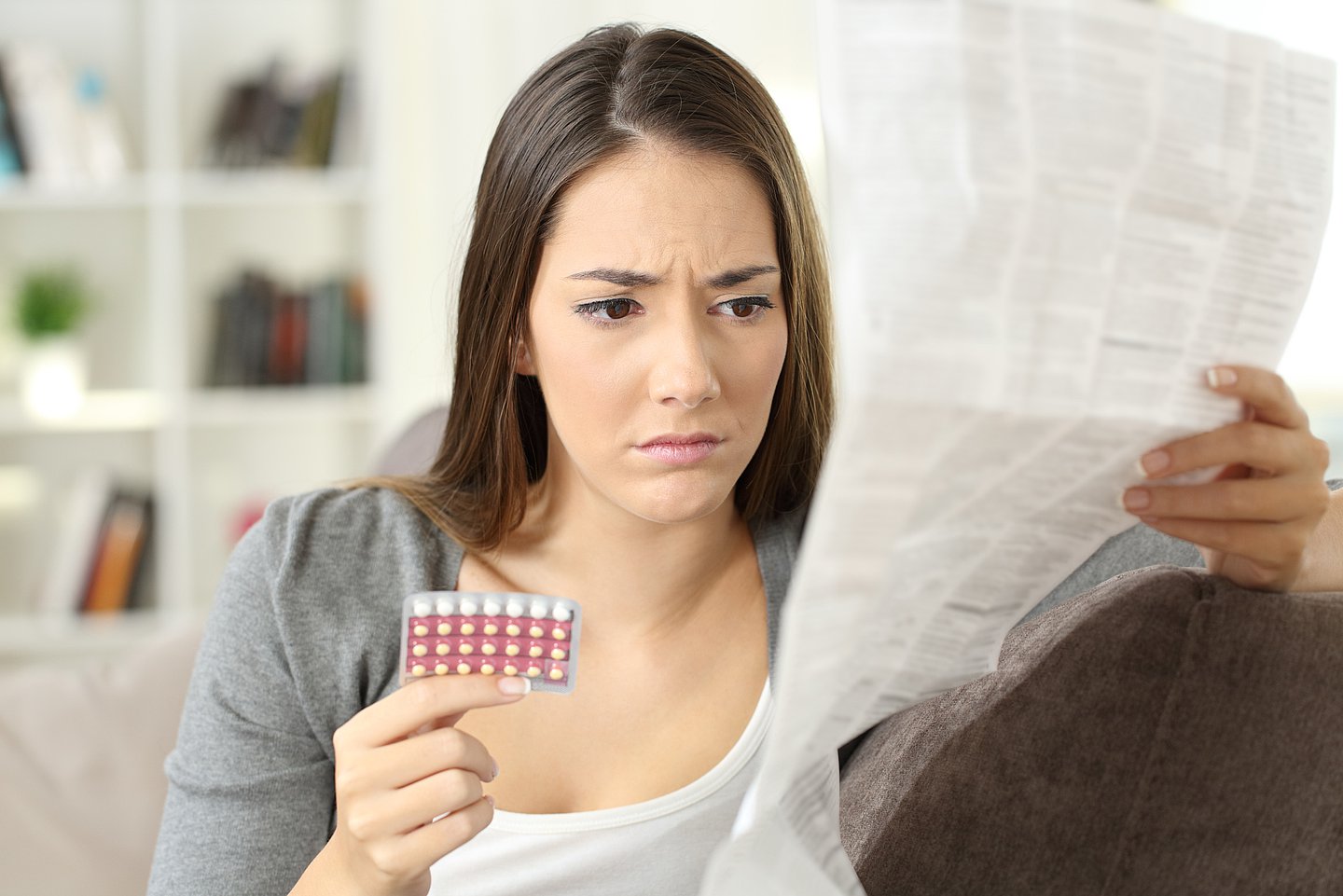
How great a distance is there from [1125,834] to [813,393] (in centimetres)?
57

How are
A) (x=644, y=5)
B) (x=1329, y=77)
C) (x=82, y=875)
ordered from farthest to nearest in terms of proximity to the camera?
1. (x=644, y=5)
2. (x=82, y=875)
3. (x=1329, y=77)

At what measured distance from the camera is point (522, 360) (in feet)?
3.82

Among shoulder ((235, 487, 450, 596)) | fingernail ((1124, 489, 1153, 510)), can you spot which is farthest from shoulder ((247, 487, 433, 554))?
fingernail ((1124, 489, 1153, 510))

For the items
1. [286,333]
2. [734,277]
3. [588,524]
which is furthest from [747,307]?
[286,333]

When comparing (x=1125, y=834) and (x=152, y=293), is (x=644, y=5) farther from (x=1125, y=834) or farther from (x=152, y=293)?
(x=1125, y=834)

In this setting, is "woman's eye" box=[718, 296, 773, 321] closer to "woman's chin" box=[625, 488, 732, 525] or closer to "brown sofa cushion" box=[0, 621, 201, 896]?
"woman's chin" box=[625, 488, 732, 525]

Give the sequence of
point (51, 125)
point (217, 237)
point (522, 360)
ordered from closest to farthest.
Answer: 1. point (522, 360)
2. point (51, 125)
3. point (217, 237)

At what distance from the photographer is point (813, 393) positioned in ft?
4.14

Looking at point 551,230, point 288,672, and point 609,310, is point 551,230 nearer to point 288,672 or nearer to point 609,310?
point 609,310

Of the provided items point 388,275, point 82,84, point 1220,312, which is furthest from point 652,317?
point 82,84

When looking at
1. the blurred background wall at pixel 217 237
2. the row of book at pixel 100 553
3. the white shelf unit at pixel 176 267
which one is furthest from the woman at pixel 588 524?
the row of book at pixel 100 553

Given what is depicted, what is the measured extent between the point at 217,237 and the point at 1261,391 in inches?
113

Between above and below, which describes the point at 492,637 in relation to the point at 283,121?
below

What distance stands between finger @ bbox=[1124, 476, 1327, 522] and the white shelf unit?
2.47 m
